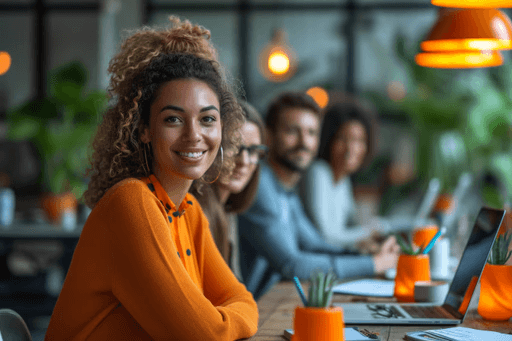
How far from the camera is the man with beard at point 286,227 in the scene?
7.52ft

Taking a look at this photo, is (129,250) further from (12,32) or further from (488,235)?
(12,32)

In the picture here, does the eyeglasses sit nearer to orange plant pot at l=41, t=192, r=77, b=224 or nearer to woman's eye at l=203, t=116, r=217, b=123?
woman's eye at l=203, t=116, r=217, b=123

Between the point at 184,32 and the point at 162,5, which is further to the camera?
the point at 162,5

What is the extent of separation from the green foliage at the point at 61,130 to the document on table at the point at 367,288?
3239 millimetres

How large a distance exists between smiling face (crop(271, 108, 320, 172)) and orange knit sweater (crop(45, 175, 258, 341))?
5.62 ft

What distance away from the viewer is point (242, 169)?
7.32 ft

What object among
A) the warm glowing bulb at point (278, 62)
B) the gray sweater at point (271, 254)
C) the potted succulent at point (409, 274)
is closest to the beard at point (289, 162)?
the gray sweater at point (271, 254)

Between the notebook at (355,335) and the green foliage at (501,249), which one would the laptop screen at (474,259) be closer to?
the green foliage at (501,249)

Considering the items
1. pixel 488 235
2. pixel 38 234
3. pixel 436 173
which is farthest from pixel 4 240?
pixel 436 173

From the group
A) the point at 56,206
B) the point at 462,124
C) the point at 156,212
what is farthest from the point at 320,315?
the point at 462,124

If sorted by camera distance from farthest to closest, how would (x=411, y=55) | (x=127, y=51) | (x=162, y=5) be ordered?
(x=162, y=5), (x=411, y=55), (x=127, y=51)

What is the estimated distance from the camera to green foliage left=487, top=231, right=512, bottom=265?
1.55 m

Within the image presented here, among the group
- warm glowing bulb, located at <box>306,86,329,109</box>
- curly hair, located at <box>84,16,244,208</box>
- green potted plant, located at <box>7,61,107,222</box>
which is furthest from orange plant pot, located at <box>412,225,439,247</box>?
warm glowing bulb, located at <box>306,86,329,109</box>

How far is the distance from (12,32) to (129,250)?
6728 mm
